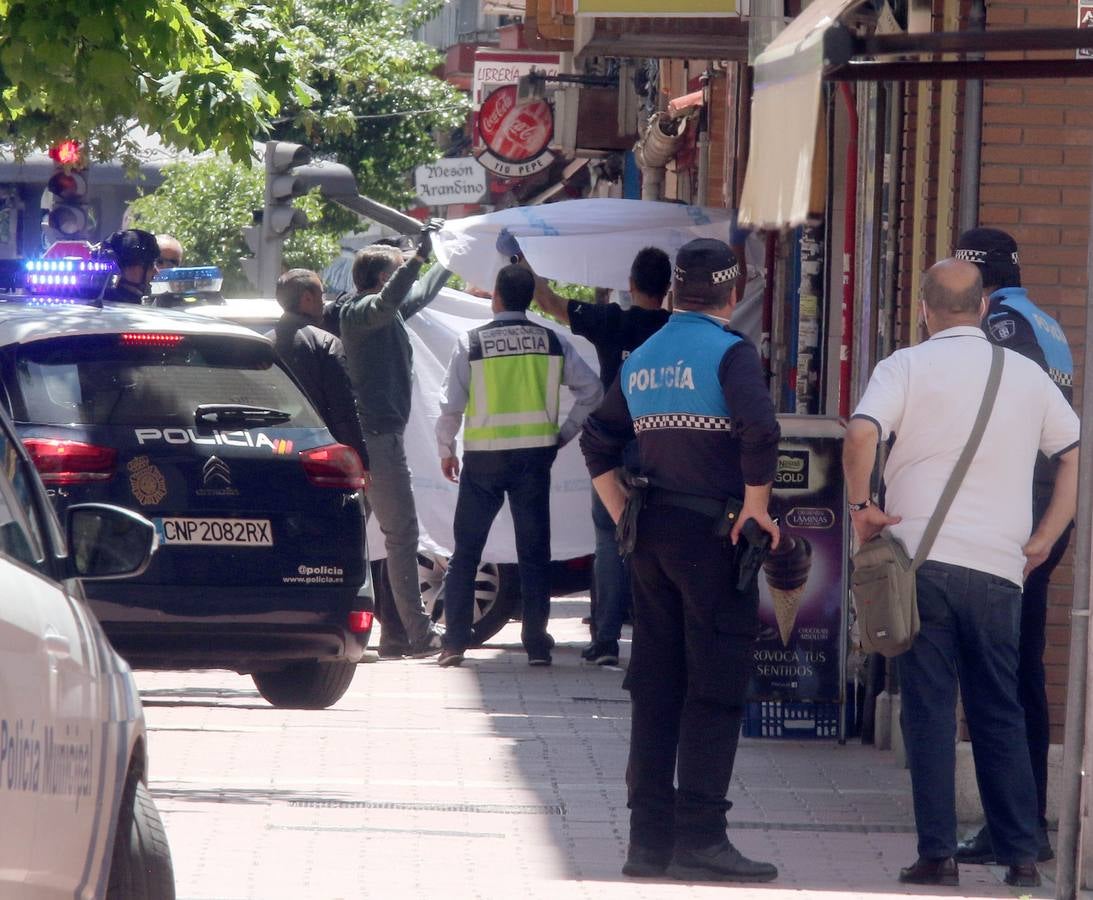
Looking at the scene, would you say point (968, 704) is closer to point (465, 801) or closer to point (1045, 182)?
point (465, 801)

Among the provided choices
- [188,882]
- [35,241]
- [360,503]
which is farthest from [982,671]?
[35,241]

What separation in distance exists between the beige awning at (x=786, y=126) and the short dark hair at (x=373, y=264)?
6.93 metres

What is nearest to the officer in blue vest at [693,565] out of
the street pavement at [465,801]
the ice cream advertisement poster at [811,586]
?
the street pavement at [465,801]

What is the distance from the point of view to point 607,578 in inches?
452

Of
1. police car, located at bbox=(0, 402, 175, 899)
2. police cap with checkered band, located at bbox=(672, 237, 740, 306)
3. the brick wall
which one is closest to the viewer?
police car, located at bbox=(0, 402, 175, 899)

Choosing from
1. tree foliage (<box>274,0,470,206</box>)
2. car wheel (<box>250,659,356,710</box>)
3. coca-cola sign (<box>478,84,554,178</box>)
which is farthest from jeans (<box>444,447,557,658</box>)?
tree foliage (<box>274,0,470,206</box>)

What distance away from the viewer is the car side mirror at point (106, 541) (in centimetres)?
466

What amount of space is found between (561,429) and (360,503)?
260 cm

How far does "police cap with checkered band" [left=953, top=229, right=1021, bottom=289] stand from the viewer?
278 inches

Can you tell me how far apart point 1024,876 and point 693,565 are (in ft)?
4.47

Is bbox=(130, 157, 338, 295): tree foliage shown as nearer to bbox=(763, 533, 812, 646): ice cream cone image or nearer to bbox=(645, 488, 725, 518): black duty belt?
bbox=(763, 533, 812, 646): ice cream cone image

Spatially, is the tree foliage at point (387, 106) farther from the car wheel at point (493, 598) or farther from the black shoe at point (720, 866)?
the black shoe at point (720, 866)

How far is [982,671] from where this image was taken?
256 inches

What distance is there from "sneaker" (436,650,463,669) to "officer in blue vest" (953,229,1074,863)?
4.80 m
